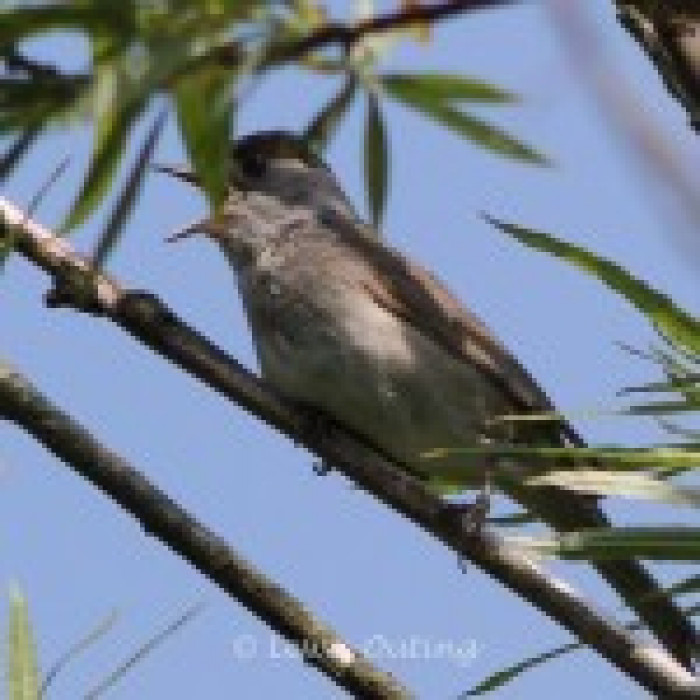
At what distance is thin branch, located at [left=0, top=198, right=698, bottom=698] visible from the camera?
8.93 ft

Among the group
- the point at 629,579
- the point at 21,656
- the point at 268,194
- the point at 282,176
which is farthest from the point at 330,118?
the point at 282,176

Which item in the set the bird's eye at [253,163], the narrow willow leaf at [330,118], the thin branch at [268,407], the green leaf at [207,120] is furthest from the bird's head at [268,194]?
the green leaf at [207,120]

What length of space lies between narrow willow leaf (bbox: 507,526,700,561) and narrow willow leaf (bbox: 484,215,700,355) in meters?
0.32

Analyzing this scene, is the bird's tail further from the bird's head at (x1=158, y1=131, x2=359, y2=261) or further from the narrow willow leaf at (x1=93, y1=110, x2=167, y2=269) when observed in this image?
the narrow willow leaf at (x1=93, y1=110, x2=167, y2=269)

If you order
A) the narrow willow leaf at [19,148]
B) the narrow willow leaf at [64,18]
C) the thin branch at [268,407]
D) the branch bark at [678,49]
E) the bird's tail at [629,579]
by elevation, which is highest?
the narrow willow leaf at [64,18]

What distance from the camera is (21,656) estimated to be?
98.1 inches

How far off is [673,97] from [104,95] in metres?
1.05

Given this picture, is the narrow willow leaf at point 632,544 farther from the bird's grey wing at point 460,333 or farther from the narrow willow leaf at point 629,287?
the bird's grey wing at point 460,333

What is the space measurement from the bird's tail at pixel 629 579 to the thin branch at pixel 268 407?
42 centimetres

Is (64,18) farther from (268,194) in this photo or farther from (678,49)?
(268,194)

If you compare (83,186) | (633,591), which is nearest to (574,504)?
(633,591)

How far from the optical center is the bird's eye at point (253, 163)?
6578 millimetres

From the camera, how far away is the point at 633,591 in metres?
4.64

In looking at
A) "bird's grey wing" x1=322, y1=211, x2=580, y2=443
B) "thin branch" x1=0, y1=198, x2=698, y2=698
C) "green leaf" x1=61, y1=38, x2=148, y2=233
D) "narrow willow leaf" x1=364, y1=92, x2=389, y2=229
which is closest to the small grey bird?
"bird's grey wing" x1=322, y1=211, x2=580, y2=443
